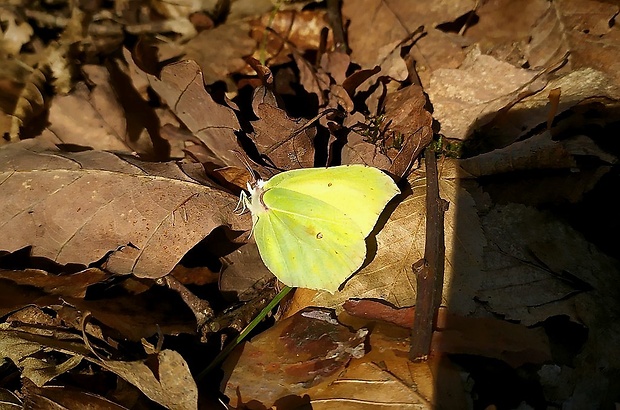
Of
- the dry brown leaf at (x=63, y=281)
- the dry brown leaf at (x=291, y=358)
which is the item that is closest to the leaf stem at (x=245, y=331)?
the dry brown leaf at (x=291, y=358)

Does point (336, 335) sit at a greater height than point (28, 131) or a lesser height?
lesser

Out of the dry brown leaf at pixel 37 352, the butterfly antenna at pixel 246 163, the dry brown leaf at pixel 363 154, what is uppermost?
the dry brown leaf at pixel 363 154

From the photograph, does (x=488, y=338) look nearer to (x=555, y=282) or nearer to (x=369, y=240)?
(x=555, y=282)

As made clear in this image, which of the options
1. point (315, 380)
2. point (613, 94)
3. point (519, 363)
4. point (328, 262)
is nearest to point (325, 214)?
point (328, 262)

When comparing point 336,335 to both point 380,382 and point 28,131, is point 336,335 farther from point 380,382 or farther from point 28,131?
point 28,131

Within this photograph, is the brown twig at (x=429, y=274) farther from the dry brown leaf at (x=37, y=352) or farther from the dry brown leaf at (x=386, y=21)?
the dry brown leaf at (x=37, y=352)

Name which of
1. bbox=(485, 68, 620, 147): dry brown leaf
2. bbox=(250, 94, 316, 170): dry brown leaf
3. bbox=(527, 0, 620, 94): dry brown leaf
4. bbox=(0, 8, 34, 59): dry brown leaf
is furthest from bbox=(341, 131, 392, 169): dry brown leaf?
bbox=(0, 8, 34, 59): dry brown leaf
